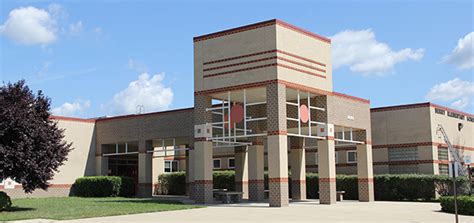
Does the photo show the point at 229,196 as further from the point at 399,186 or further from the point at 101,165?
the point at 101,165

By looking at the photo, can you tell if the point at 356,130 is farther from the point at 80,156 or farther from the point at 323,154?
the point at 80,156

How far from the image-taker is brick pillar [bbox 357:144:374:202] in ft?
109

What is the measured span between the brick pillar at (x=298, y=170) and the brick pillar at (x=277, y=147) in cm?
740

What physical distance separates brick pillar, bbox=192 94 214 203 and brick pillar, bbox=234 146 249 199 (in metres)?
5.11

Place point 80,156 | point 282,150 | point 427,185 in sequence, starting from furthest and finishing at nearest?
point 80,156 < point 427,185 < point 282,150

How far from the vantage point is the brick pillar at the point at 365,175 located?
33.3 meters

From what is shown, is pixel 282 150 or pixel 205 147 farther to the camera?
pixel 205 147

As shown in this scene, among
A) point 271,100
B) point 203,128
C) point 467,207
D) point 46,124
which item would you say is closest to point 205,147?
point 203,128

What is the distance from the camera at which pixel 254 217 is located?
68.9 ft

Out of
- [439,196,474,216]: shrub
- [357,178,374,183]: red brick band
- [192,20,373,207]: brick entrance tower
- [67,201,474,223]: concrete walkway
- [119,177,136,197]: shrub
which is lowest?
[67,201,474,223]: concrete walkway

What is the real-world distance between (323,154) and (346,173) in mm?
10126

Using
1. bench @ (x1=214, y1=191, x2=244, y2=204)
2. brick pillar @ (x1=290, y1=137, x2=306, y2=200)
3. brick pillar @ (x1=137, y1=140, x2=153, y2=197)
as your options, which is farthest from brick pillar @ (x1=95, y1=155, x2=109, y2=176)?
brick pillar @ (x1=290, y1=137, x2=306, y2=200)

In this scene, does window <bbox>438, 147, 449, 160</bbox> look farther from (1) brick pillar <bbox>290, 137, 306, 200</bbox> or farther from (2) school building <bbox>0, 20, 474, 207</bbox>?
(1) brick pillar <bbox>290, 137, 306, 200</bbox>

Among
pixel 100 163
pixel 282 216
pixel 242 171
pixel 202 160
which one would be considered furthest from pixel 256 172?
pixel 282 216
